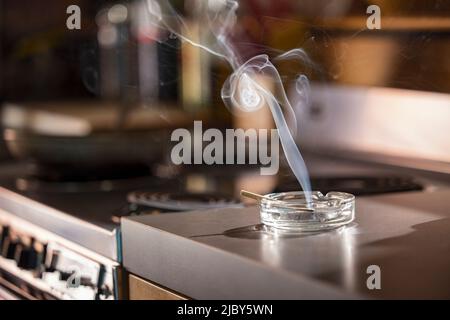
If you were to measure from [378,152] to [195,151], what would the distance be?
0.51 m

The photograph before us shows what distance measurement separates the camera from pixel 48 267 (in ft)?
6.00

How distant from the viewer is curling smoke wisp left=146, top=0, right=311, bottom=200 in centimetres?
225

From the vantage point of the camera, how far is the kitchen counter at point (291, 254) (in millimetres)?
1097

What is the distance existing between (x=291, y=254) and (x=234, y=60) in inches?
47.0

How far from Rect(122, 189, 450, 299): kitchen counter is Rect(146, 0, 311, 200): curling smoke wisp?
682mm

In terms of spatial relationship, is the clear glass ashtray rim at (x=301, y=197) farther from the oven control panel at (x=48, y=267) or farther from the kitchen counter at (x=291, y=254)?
the oven control panel at (x=48, y=267)

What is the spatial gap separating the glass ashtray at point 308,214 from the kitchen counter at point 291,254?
0.02m

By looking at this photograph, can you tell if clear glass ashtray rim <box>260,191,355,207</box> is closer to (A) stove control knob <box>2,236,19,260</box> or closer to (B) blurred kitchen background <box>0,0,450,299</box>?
(B) blurred kitchen background <box>0,0,450,299</box>

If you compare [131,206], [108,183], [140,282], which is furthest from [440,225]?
[108,183]

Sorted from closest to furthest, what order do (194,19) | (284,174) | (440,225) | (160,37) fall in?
(440,225) < (284,174) < (194,19) < (160,37)

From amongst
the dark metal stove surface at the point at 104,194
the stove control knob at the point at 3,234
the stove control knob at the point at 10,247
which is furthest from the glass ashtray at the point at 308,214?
the stove control knob at the point at 3,234

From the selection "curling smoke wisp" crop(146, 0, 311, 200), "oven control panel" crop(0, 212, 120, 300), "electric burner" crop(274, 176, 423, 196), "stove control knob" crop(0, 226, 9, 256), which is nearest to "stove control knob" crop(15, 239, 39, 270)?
"oven control panel" crop(0, 212, 120, 300)

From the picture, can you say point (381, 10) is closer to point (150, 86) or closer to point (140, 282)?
point (140, 282)

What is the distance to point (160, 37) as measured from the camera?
9.57ft
